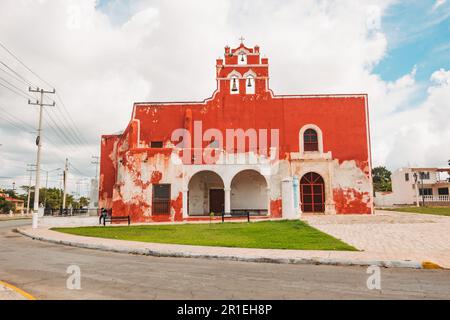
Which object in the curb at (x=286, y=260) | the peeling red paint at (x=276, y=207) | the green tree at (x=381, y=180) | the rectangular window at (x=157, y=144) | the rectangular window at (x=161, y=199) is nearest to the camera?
the curb at (x=286, y=260)

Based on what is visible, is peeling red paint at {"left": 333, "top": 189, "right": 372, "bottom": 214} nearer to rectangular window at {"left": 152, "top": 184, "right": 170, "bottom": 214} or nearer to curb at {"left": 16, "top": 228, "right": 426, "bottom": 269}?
rectangular window at {"left": 152, "top": 184, "right": 170, "bottom": 214}

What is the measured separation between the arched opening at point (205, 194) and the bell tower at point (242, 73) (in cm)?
648

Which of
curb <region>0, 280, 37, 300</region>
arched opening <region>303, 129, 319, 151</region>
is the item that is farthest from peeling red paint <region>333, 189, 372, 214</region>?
curb <region>0, 280, 37, 300</region>

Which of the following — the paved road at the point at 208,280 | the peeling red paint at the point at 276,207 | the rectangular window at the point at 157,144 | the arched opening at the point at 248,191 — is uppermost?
the rectangular window at the point at 157,144

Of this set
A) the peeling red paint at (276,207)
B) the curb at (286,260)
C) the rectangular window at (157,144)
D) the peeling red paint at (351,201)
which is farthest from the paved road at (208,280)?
the peeling red paint at (351,201)

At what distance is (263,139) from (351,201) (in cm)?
748

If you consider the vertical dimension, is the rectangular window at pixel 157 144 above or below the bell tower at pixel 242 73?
below

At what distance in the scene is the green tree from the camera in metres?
66.8

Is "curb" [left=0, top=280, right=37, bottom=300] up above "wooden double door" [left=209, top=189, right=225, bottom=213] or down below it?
below

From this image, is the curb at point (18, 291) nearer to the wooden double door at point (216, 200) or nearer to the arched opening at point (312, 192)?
the wooden double door at point (216, 200)

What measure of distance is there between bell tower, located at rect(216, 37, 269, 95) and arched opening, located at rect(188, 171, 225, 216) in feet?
21.3

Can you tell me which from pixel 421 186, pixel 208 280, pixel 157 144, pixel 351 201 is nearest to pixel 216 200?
pixel 157 144

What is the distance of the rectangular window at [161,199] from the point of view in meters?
21.9

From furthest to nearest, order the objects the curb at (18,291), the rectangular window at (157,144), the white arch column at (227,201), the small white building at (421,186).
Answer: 1. the small white building at (421,186)
2. the rectangular window at (157,144)
3. the white arch column at (227,201)
4. the curb at (18,291)
